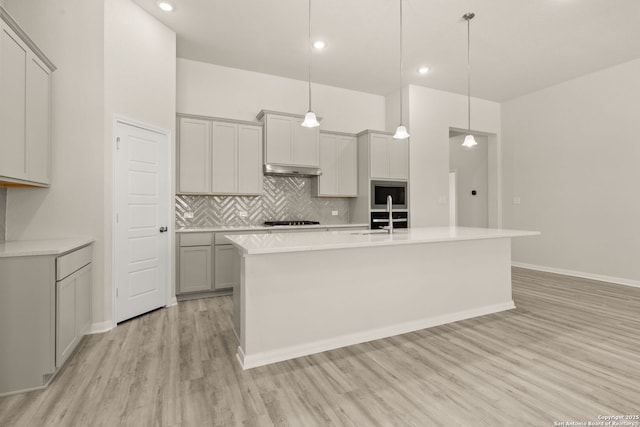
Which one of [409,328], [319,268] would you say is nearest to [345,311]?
[319,268]

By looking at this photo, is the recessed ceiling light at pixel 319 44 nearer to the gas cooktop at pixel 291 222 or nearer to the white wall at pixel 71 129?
the white wall at pixel 71 129

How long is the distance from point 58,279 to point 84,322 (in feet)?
2.64

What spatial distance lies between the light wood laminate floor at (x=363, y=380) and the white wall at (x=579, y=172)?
2235 mm

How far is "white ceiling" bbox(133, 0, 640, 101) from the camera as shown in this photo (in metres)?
3.38

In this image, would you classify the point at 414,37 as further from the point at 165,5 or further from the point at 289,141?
the point at 165,5

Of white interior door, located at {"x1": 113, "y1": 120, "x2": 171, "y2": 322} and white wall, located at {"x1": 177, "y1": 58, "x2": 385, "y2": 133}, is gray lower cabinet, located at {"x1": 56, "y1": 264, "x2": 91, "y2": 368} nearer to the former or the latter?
white interior door, located at {"x1": 113, "y1": 120, "x2": 171, "y2": 322}

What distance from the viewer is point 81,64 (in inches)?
115

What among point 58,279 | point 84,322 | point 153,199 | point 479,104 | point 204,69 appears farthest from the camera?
point 479,104

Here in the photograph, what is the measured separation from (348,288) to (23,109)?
287 cm

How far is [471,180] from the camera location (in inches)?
282

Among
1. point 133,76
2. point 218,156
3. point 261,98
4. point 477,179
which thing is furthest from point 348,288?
point 477,179

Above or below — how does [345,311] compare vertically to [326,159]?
below

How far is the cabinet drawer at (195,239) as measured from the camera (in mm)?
3974

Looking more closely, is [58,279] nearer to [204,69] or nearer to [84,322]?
[84,322]
